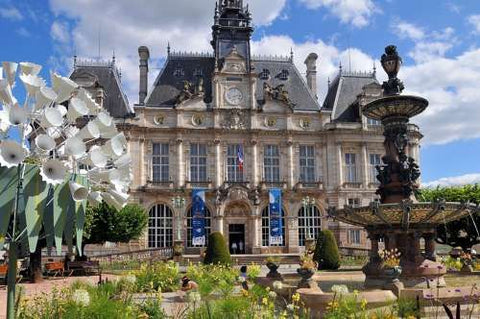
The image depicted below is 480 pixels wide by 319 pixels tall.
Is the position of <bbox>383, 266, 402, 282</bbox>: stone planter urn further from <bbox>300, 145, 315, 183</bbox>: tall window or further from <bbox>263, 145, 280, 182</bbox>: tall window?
<bbox>300, 145, 315, 183</bbox>: tall window

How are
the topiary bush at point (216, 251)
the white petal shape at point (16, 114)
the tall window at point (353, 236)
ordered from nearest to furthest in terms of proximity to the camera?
1. the white petal shape at point (16, 114)
2. the topiary bush at point (216, 251)
3. the tall window at point (353, 236)

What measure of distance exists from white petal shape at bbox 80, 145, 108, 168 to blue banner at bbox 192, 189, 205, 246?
33.7 m

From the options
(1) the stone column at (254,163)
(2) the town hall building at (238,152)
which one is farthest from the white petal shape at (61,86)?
(1) the stone column at (254,163)

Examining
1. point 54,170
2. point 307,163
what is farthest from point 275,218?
point 54,170

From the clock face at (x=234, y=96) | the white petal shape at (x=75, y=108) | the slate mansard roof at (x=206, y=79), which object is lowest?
the white petal shape at (x=75, y=108)

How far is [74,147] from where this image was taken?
491 cm

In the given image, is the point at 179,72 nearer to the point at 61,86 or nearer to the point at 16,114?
the point at 61,86

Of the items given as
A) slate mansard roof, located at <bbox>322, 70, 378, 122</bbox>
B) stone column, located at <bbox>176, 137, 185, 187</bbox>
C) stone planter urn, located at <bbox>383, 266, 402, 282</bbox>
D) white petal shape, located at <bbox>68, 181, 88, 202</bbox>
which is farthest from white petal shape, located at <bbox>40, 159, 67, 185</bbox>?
slate mansard roof, located at <bbox>322, 70, 378, 122</bbox>

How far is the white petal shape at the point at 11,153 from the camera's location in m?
4.65

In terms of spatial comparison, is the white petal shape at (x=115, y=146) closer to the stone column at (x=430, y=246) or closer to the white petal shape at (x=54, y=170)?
the white petal shape at (x=54, y=170)

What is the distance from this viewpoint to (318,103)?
4412 cm

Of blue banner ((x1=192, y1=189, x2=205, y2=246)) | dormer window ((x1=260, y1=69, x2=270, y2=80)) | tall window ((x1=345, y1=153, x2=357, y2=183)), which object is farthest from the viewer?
dormer window ((x1=260, y1=69, x2=270, y2=80))

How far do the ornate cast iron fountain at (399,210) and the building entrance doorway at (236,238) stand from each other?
25504 mm

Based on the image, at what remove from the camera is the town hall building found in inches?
1567
